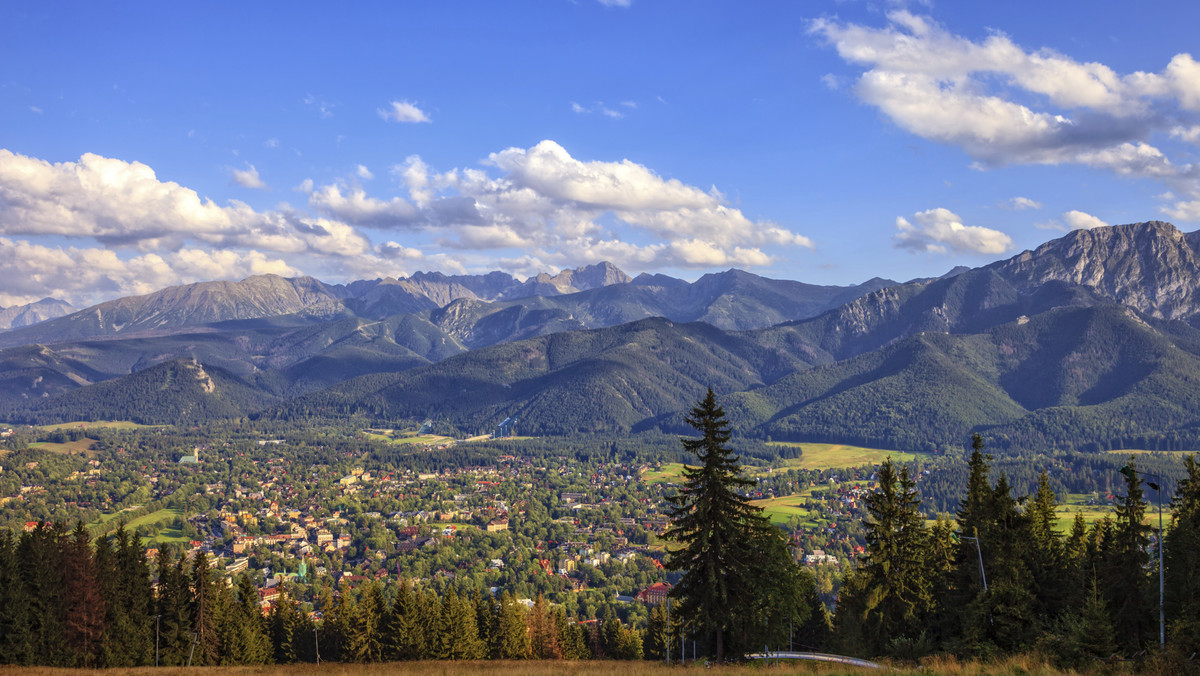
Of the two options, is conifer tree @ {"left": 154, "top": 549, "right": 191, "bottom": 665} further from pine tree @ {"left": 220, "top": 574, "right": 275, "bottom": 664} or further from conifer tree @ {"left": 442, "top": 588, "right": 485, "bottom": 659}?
conifer tree @ {"left": 442, "top": 588, "right": 485, "bottom": 659}

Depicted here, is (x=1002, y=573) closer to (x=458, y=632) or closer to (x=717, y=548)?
(x=717, y=548)

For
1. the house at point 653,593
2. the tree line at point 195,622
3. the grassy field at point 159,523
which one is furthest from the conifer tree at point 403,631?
the grassy field at point 159,523

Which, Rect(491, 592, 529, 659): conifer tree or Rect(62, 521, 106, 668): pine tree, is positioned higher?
Rect(62, 521, 106, 668): pine tree

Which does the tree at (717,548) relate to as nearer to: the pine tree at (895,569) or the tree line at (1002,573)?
the tree line at (1002,573)

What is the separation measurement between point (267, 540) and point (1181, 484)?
147 meters

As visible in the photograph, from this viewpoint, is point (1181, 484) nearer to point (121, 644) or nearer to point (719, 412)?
point (719, 412)

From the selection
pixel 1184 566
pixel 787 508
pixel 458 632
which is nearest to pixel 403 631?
pixel 458 632

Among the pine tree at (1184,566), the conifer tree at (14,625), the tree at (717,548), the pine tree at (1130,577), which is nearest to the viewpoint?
the pine tree at (1184,566)

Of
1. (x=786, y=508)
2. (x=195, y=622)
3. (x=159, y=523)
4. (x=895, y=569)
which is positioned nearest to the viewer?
(x=895, y=569)

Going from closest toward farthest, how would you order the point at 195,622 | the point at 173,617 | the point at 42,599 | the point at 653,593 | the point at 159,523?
the point at 42,599 < the point at 173,617 < the point at 195,622 < the point at 653,593 < the point at 159,523

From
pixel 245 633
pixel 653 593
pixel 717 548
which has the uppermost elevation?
pixel 717 548

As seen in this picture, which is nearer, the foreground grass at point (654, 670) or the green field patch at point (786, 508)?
the foreground grass at point (654, 670)

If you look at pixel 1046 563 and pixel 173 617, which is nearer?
pixel 1046 563

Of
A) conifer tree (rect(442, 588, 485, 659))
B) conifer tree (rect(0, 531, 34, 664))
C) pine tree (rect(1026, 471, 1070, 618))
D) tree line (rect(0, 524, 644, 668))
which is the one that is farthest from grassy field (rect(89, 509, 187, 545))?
pine tree (rect(1026, 471, 1070, 618))
